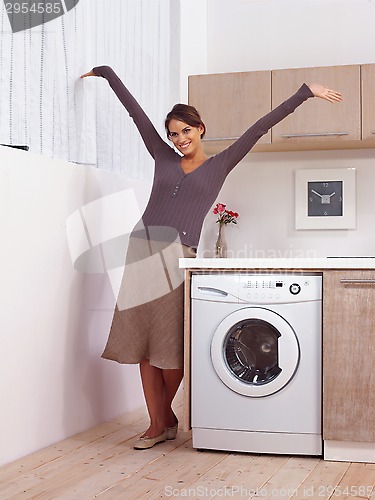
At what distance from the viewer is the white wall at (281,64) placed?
453 cm

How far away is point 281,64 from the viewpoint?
4.70m

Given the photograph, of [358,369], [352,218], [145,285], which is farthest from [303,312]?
[352,218]

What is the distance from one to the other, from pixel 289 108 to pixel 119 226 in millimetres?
1097

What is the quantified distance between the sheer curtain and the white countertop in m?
0.79

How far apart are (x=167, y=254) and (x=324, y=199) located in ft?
5.07

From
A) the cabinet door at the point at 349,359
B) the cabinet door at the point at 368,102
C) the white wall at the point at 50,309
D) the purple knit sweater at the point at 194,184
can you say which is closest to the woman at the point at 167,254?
the purple knit sweater at the point at 194,184

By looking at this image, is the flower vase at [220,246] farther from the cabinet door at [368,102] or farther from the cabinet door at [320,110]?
the cabinet door at [368,102]

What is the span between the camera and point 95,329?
3678mm

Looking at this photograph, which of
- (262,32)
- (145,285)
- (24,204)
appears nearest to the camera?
(24,204)

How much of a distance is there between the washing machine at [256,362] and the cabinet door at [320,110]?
4.48 feet

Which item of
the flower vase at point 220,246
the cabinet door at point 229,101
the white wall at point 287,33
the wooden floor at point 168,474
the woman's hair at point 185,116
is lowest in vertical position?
the wooden floor at point 168,474

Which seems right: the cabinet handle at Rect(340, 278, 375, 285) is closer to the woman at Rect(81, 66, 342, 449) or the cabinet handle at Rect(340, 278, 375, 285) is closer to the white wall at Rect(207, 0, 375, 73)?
the woman at Rect(81, 66, 342, 449)

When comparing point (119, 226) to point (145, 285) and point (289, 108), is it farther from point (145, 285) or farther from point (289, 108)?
point (289, 108)

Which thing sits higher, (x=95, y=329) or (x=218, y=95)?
(x=218, y=95)
